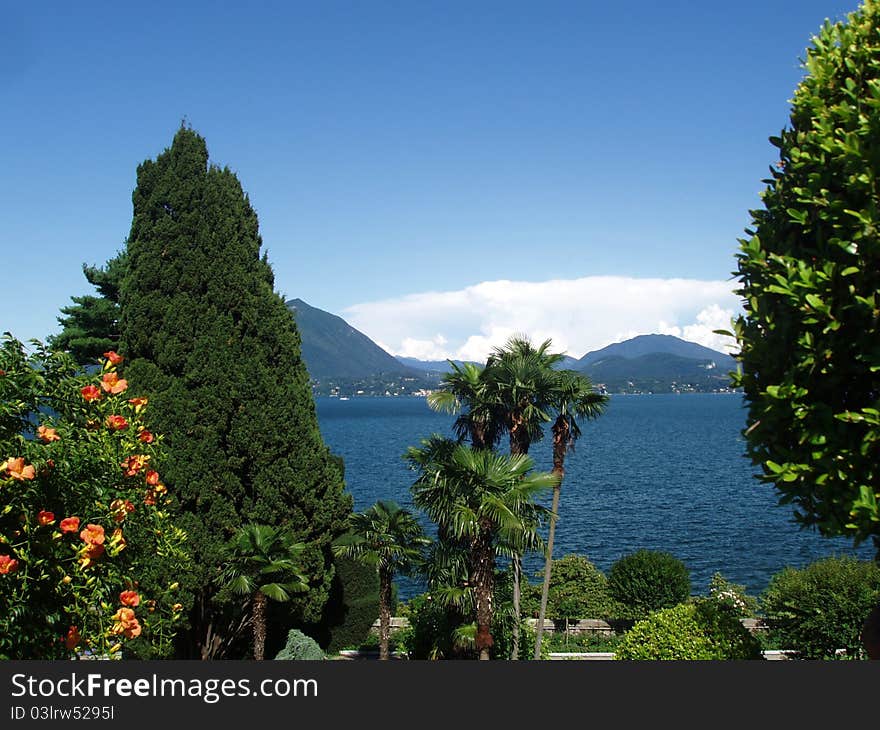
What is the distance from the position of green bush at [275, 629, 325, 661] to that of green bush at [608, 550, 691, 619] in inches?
538

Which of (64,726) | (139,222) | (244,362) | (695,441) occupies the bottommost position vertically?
(695,441)

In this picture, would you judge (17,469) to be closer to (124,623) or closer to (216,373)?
(124,623)

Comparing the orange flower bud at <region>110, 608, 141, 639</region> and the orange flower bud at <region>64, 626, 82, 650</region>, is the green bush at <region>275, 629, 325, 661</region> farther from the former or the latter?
the orange flower bud at <region>64, 626, 82, 650</region>

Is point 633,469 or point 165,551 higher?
point 165,551

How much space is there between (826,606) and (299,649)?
1726 cm

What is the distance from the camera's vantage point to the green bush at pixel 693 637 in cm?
867

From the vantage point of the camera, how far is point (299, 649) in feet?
58.7

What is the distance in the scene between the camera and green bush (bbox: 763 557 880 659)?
22609 mm

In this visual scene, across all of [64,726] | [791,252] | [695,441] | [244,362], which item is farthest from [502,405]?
[695,441]

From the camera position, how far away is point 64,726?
17.1ft

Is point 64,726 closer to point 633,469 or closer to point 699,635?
point 699,635

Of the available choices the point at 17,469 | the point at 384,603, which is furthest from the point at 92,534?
the point at 384,603

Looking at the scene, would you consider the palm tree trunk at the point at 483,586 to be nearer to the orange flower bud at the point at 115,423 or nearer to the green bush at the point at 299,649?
the green bush at the point at 299,649

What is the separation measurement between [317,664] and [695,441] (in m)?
132
